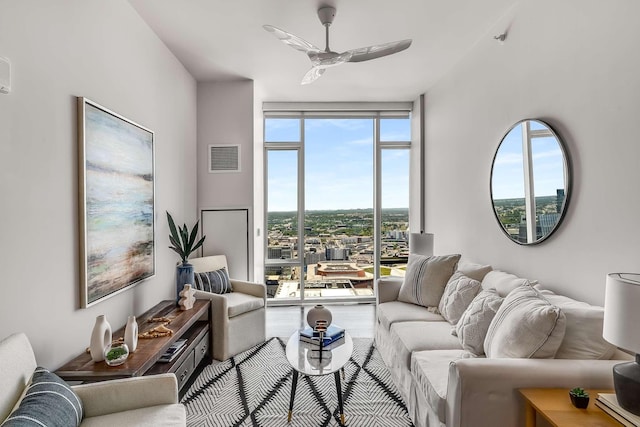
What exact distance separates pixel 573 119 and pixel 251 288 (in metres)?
2.94

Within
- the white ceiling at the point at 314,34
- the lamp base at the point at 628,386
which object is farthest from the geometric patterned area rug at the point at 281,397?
the white ceiling at the point at 314,34

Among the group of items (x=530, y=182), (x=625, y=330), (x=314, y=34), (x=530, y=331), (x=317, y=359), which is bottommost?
(x=317, y=359)

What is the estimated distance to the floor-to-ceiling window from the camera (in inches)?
186

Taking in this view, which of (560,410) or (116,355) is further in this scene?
(116,355)

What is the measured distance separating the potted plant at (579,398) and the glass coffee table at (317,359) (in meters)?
1.09

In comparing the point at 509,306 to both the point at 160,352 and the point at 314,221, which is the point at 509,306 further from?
the point at 314,221

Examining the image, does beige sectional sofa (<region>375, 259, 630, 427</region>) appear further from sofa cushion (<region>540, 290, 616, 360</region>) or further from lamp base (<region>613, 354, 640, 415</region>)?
lamp base (<region>613, 354, 640, 415</region>)

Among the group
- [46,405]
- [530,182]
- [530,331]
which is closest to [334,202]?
[530,182]

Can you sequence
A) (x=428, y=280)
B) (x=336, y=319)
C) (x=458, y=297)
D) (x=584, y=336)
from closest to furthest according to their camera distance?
(x=584, y=336) → (x=458, y=297) → (x=428, y=280) → (x=336, y=319)

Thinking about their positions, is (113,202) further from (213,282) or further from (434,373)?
(434,373)

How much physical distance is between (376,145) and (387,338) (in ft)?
9.35

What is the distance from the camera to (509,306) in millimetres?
1860

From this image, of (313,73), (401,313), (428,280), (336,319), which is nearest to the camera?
(313,73)

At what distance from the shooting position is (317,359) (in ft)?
6.74
